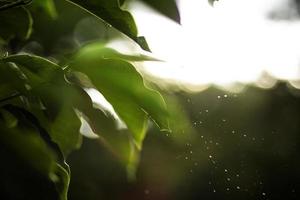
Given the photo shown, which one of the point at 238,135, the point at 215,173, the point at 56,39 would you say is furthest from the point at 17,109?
the point at 238,135

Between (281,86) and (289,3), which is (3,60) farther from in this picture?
(289,3)

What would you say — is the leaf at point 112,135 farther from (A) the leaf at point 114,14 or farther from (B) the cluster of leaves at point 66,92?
(A) the leaf at point 114,14

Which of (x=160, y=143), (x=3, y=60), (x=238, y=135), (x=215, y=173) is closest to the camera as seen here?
(x=3, y=60)

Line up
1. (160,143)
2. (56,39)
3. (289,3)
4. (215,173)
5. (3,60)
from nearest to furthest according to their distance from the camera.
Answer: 1. (3,60)
2. (56,39)
3. (160,143)
4. (215,173)
5. (289,3)

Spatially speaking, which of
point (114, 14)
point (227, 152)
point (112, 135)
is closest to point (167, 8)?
A: point (114, 14)

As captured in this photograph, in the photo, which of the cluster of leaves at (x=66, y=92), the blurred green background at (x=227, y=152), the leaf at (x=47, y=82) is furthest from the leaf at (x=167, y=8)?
the blurred green background at (x=227, y=152)

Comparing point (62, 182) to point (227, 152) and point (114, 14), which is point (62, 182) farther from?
point (227, 152)

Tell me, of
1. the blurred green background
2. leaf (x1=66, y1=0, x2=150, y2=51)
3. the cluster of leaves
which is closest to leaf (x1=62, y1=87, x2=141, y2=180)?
the cluster of leaves
